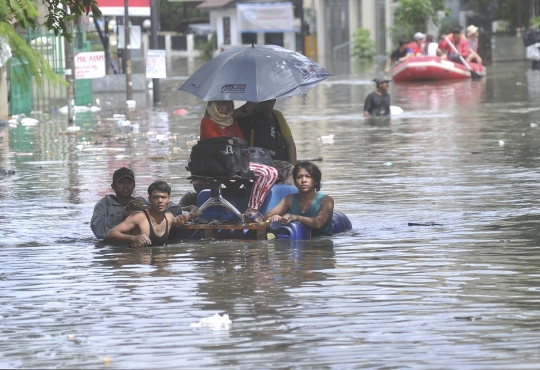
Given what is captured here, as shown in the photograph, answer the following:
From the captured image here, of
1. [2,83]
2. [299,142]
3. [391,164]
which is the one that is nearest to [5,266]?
[391,164]

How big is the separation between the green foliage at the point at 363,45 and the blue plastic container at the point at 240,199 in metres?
50.3

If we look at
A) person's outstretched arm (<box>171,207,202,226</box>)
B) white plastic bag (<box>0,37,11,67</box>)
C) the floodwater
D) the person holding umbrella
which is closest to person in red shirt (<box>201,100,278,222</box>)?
the person holding umbrella

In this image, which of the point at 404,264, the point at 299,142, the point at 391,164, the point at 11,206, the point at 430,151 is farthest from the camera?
the point at 299,142

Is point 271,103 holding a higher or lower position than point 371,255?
higher

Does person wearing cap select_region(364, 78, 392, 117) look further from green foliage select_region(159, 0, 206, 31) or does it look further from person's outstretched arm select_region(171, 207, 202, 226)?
green foliage select_region(159, 0, 206, 31)

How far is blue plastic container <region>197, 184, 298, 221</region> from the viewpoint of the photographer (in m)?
11.1

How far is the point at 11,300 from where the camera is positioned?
8398mm

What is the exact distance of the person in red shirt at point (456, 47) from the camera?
38469 mm

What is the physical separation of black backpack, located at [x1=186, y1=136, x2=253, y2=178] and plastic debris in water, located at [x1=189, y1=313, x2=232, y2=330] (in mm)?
3099

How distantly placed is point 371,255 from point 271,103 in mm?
2089

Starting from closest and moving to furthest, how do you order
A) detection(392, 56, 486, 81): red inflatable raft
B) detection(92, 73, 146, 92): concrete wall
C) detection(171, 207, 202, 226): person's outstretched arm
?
detection(171, 207, 202, 226): person's outstretched arm, detection(92, 73, 146, 92): concrete wall, detection(392, 56, 486, 81): red inflatable raft

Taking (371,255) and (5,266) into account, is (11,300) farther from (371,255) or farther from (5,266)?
(371,255)

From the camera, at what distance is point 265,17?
72438 mm

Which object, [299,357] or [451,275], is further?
[451,275]
